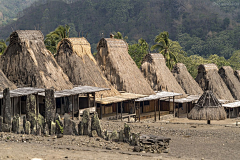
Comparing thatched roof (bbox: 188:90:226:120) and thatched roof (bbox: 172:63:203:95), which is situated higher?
thatched roof (bbox: 172:63:203:95)

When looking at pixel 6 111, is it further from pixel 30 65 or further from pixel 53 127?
pixel 30 65

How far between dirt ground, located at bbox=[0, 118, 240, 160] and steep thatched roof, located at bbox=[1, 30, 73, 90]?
481cm

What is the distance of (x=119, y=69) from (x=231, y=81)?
1562 cm

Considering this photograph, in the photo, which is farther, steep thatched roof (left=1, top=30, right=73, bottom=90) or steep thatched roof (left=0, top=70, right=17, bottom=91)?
steep thatched roof (left=1, top=30, right=73, bottom=90)

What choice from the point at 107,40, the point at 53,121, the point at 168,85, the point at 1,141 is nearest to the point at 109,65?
the point at 107,40

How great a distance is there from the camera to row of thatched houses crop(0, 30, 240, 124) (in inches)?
945

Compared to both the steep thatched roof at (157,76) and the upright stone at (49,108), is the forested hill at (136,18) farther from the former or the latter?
the upright stone at (49,108)

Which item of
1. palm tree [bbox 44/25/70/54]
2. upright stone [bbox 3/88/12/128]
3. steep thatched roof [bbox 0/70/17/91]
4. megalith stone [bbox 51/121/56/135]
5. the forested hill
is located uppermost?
the forested hill

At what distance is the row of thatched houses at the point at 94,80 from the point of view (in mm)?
24000

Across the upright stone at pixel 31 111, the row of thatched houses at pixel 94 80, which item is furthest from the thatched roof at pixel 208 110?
the upright stone at pixel 31 111

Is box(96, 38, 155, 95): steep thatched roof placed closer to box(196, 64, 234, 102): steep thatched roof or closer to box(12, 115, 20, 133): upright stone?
box(196, 64, 234, 102): steep thatched roof

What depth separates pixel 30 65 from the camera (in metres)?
24.3

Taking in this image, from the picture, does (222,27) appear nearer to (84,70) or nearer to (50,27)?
(50,27)

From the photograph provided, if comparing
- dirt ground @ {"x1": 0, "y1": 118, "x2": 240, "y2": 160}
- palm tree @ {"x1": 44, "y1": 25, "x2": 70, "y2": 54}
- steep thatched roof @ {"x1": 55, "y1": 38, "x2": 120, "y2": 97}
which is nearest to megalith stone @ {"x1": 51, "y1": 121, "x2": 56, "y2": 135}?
dirt ground @ {"x1": 0, "y1": 118, "x2": 240, "y2": 160}
